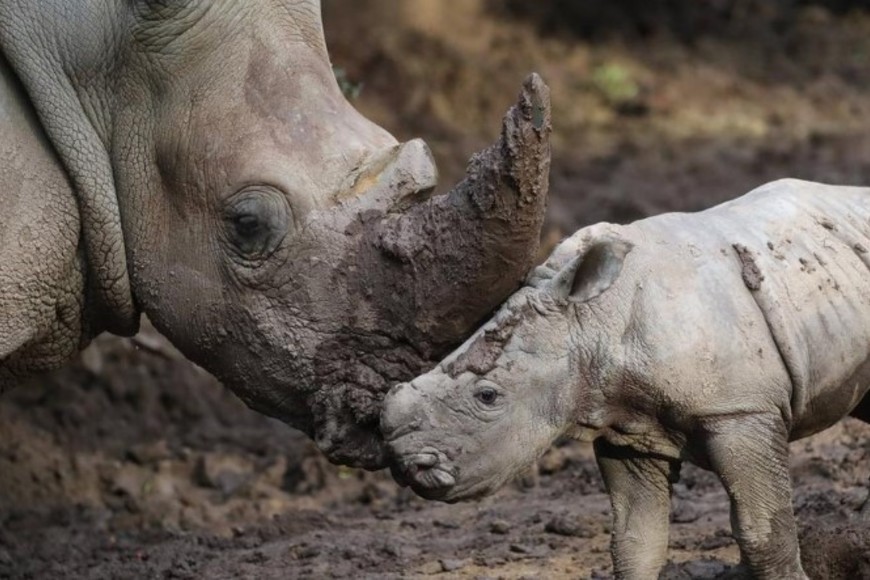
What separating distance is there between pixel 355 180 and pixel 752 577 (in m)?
1.55

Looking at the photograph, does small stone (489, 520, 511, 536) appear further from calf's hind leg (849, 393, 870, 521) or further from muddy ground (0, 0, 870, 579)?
calf's hind leg (849, 393, 870, 521)

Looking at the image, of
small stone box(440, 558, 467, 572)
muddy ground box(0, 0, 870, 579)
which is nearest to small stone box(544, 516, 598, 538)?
muddy ground box(0, 0, 870, 579)

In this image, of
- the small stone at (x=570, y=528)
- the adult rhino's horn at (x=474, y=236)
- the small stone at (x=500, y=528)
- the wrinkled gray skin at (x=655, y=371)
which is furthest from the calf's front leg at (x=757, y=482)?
the small stone at (x=500, y=528)

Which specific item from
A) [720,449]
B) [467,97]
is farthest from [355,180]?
[467,97]

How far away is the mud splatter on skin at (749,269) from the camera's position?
15.2ft

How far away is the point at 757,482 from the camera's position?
14.8 ft

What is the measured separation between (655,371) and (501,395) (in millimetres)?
404

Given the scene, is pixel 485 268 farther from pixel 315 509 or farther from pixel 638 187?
pixel 638 187

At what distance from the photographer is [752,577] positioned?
15.8 ft

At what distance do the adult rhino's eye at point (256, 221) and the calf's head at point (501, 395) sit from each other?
25.3 inches

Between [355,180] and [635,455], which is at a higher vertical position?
[355,180]

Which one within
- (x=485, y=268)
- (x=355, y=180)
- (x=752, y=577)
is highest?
(x=355, y=180)

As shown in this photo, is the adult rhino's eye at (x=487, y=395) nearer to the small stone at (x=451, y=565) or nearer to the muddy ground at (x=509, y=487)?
the muddy ground at (x=509, y=487)

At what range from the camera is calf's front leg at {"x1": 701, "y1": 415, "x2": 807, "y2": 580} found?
4.51m
